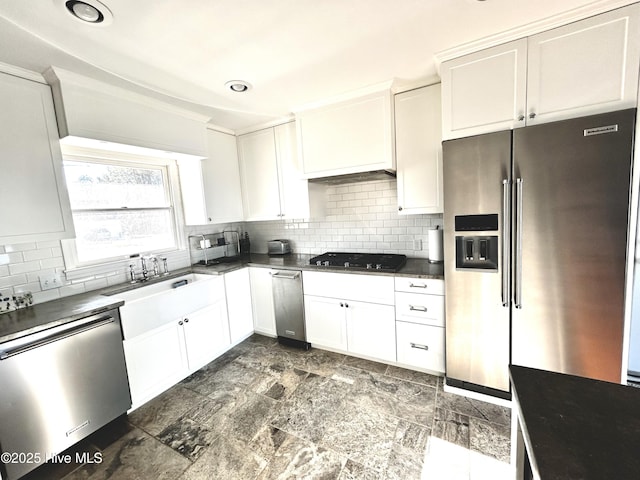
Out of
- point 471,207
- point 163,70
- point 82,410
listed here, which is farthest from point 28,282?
point 471,207

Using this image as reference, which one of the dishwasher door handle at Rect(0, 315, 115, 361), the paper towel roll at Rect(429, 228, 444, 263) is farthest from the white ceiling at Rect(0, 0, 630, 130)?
the dishwasher door handle at Rect(0, 315, 115, 361)

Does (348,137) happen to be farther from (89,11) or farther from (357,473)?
(357,473)

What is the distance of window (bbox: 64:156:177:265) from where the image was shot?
2.32 metres

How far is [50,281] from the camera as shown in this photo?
6.84ft

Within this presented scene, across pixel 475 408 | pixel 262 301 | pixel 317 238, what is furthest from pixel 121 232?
pixel 475 408

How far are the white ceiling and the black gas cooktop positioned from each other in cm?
154

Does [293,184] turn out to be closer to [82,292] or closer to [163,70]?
[163,70]

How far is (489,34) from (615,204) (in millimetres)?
1234

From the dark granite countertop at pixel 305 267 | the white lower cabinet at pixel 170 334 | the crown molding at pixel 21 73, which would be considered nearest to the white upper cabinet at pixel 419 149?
the dark granite countertop at pixel 305 267

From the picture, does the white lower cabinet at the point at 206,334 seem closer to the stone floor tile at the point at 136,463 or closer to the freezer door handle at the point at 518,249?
the stone floor tile at the point at 136,463

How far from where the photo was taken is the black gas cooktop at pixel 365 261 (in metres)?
2.42

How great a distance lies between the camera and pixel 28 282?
6.48 feet

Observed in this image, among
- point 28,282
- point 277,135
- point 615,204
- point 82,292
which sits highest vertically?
point 277,135

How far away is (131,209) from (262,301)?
1618 millimetres
